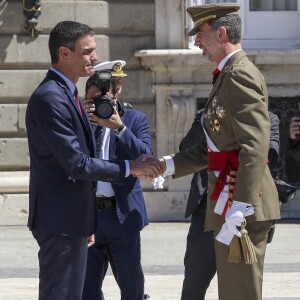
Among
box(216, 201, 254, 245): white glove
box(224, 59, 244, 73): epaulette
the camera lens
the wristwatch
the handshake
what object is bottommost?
box(216, 201, 254, 245): white glove

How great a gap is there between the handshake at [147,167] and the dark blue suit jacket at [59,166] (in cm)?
30

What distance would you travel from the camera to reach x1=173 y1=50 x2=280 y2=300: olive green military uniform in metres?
5.54

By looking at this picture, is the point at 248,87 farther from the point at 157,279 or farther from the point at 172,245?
the point at 172,245

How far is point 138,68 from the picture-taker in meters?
13.8

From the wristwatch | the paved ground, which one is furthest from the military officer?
the paved ground

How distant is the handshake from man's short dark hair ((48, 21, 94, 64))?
0.70m

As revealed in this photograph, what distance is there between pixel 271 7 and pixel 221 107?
29.5ft

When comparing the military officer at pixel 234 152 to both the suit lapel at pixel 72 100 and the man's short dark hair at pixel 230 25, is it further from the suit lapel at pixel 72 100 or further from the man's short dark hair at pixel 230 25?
the suit lapel at pixel 72 100

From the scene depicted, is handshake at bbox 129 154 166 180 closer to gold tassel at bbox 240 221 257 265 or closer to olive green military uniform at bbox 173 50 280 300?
olive green military uniform at bbox 173 50 280 300

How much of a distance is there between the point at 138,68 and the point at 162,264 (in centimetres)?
398

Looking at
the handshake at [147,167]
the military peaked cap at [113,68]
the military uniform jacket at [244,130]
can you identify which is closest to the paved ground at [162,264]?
the military peaked cap at [113,68]

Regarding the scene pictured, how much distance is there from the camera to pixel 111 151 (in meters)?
7.28

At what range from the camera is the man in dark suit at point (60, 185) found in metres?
5.77

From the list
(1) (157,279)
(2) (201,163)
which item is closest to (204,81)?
(1) (157,279)
